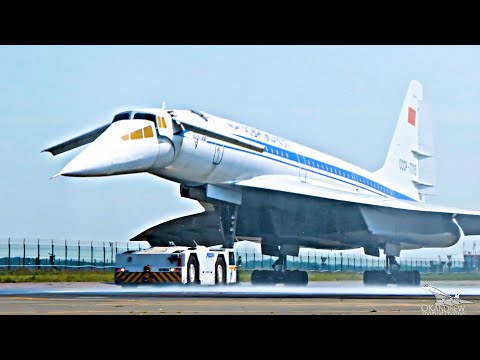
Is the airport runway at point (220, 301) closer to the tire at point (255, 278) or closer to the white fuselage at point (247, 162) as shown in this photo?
the tire at point (255, 278)

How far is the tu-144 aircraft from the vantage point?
2441 centimetres

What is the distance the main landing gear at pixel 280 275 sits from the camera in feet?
90.6

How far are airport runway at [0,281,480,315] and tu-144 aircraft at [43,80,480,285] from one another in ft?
6.41

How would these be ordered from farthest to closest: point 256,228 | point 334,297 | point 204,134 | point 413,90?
point 413,90 < point 256,228 < point 204,134 < point 334,297

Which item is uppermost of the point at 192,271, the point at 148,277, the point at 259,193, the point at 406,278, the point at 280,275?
the point at 259,193

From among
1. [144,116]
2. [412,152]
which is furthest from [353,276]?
[412,152]

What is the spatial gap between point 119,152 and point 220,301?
498cm

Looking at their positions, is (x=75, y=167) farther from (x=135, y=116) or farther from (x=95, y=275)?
(x=95, y=275)

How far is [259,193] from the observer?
2877 centimetres

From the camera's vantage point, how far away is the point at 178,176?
2647 cm

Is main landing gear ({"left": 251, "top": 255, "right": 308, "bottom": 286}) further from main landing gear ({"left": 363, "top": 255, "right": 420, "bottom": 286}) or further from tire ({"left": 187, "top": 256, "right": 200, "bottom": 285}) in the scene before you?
tire ({"left": 187, "top": 256, "right": 200, "bottom": 285})
